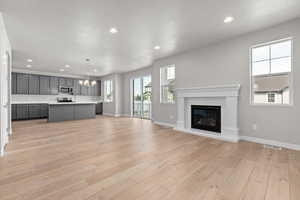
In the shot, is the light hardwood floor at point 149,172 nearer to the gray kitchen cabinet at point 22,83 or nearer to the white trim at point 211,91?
the white trim at point 211,91

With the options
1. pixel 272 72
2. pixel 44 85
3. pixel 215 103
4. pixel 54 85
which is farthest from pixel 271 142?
pixel 44 85

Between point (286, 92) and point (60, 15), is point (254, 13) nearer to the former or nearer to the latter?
point (286, 92)

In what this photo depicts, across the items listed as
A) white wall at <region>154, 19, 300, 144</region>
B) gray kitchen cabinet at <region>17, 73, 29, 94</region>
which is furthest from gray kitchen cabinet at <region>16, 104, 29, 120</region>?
white wall at <region>154, 19, 300, 144</region>

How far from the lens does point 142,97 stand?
7914 millimetres

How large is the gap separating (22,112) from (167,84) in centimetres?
747

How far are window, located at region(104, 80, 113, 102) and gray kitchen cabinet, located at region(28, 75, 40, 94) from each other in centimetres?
372

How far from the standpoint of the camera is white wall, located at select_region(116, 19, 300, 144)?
9.52ft

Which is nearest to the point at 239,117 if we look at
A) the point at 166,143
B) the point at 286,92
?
the point at 286,92

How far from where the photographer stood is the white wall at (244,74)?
2902 mm

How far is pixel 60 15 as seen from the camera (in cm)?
270

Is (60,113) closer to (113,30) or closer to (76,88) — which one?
(76,88)

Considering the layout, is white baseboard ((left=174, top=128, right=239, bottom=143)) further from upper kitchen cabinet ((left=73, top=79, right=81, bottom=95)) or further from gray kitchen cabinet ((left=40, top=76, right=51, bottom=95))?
gray kitchen cabinet ((left=40, top=76, right=51, bottom=95))

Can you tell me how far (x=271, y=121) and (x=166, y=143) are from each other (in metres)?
2.44

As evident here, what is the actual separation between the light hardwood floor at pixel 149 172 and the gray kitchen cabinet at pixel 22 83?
18.3ft
